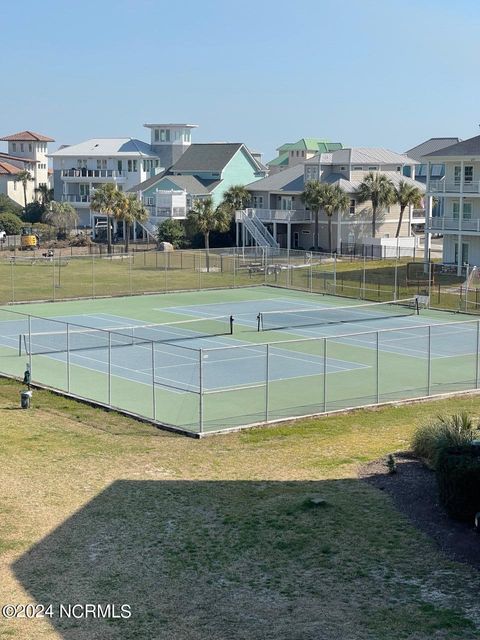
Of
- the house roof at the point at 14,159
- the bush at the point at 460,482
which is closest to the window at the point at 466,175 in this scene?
the bush at the point at 460,482

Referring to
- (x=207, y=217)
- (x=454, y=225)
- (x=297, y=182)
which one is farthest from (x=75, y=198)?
(x=454, y=225)

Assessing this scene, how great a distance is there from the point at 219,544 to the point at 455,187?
56.8 meters

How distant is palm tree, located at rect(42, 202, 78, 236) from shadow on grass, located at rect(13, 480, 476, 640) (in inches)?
3323

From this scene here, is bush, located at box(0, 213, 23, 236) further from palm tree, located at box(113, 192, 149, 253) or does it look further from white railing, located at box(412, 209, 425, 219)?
white railing, located at box(412, 209, 425, 219)

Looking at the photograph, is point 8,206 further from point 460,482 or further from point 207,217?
point 460,482

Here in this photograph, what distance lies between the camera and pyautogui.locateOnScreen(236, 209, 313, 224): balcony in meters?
88.2

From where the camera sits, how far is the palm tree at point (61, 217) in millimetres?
103062

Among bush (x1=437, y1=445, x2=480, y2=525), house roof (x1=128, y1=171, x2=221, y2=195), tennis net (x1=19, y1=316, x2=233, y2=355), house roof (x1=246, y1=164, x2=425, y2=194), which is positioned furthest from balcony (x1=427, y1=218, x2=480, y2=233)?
bush (x1=437, y1=445, x2=480, y2=525)

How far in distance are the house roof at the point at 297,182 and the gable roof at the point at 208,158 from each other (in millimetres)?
12876

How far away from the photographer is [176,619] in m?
13.8

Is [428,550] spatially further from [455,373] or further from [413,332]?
[413,332]

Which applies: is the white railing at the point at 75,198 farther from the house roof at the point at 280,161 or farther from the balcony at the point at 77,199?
the house roof at the point at 280,161

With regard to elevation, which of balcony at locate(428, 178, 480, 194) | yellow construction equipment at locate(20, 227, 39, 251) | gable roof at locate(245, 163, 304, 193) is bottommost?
yellow construction equipment at locate(20, 227, 39, 251)

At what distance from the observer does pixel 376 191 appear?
86500mm
